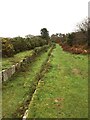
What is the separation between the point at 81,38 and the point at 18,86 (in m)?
44.8

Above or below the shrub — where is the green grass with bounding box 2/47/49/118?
below

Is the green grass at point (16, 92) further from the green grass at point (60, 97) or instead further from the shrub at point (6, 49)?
the shrub at point (6, 49)

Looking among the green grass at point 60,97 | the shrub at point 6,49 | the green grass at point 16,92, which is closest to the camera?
the green grass at point 60,97

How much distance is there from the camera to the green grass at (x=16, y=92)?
11966 mm

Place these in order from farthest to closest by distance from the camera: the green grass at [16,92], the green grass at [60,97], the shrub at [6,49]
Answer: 1. the shrub at [6,49]
2. the green grass at [16,92]
3. the green grass at [60,97]

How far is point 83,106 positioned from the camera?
11.7 metres

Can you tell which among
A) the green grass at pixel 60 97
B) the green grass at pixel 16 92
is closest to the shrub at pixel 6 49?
the green grass at pixel 16 92

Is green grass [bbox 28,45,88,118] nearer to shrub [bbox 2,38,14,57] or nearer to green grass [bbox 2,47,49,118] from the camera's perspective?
green grass [bbox 2,47,49,118]

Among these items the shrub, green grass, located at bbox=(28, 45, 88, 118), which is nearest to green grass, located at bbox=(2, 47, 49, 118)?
green grass, located at bbox=(28, 45, 88, 118)

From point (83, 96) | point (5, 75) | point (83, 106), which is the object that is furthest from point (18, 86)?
point (83, 106)

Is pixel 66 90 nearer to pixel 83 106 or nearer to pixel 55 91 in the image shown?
pixel 55 91

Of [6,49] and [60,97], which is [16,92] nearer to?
[60,97]

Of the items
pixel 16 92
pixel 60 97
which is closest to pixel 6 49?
pixel 16 92

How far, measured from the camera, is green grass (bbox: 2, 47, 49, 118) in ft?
39.3
